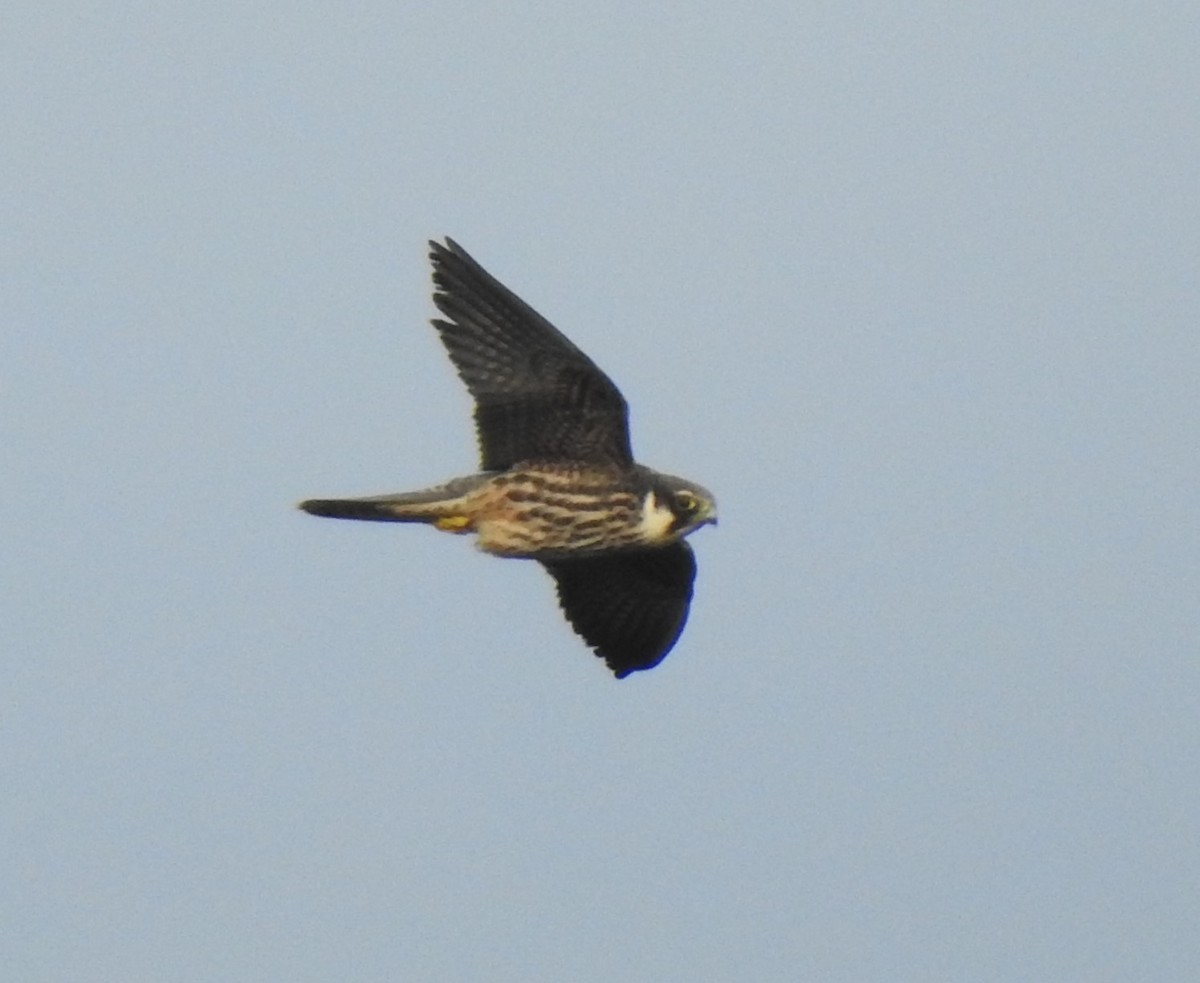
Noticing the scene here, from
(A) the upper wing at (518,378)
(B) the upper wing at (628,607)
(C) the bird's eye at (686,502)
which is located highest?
(A) the upper wing at (518,378)

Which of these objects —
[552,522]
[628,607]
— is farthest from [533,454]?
[628,607]

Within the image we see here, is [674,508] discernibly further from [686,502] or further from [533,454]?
[533,454]

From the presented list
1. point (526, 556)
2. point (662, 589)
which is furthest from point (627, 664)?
point (526, 556)

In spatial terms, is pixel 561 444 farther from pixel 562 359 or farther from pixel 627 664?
pixel 627 664

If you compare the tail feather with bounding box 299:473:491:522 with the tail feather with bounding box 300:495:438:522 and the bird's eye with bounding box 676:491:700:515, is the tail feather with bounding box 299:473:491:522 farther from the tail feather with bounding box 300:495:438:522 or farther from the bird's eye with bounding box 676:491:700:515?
the bird's eye with bounding box 676:491:700:515

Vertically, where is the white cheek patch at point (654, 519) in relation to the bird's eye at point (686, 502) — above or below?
below

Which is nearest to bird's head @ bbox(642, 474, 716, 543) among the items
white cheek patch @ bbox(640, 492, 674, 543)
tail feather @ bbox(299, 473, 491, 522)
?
white cheek patch @ bbox(640, 492, 674, 543)

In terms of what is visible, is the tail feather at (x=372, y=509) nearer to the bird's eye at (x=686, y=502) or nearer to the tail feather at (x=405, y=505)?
the tail feather at (x=405, y=505)

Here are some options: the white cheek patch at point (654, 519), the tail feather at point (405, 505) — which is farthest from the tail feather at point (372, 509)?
the white cheek patch at point (654, 519)
